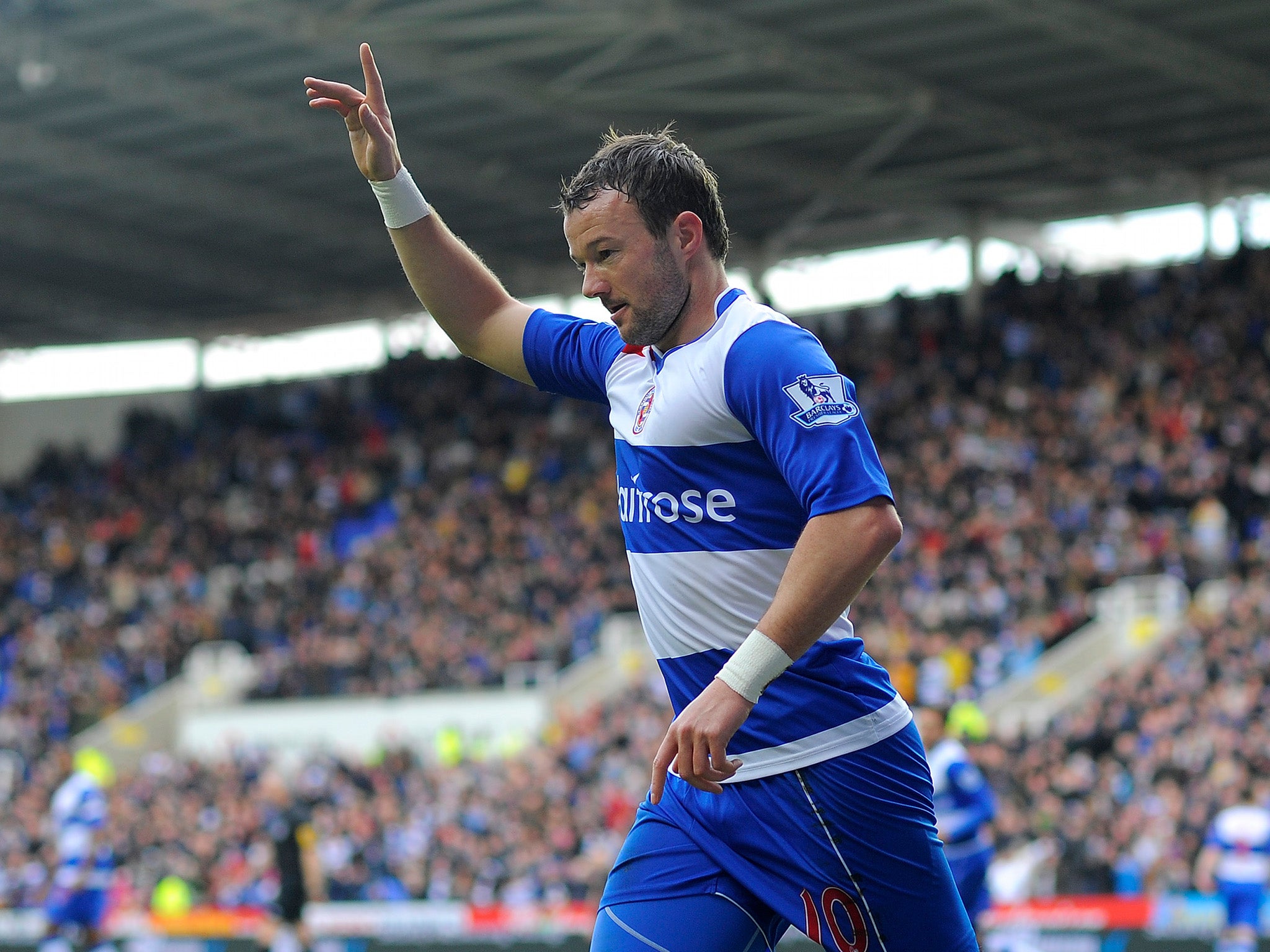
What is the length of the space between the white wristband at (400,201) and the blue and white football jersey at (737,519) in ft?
2.72

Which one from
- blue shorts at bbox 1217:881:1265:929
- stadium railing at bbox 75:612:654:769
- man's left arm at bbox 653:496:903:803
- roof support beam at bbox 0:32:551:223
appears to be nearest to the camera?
man's left arm at bbox 653:496:903:803

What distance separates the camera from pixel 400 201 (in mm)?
4316

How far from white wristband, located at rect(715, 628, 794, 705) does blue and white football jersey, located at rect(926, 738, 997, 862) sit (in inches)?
255

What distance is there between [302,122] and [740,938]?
2451 cm

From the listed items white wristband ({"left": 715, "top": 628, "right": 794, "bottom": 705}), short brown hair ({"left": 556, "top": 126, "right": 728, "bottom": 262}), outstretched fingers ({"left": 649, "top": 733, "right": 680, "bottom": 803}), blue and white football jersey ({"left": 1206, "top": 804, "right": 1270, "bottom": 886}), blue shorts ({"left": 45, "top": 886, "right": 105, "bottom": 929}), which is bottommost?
blue shorts ({"left": 45, "top": 886, "right": 105, "bottom": 929})

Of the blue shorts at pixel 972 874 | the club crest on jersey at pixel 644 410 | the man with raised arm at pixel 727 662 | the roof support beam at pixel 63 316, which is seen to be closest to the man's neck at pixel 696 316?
the man with raised arm at pixel 727 662

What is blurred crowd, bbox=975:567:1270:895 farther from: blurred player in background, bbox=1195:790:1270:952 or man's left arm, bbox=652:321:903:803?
man's left arm, bbox=652:321:903:803

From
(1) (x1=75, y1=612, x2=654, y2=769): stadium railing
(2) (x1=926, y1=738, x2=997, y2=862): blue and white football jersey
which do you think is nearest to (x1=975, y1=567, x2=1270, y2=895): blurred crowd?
(2) (x1=926, y1=738, x2=997, y2=862): blue and white football jersey

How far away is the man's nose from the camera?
369 cm

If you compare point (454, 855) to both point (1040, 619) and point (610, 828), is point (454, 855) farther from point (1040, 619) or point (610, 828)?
point (1040, 619)

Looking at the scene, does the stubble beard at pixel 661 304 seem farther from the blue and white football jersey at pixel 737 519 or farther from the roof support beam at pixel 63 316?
the roof support beam at pixel 63 316

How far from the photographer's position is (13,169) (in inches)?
1153

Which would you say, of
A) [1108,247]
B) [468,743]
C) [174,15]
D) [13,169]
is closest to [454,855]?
[468,743]

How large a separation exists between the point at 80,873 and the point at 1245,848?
8620mm
